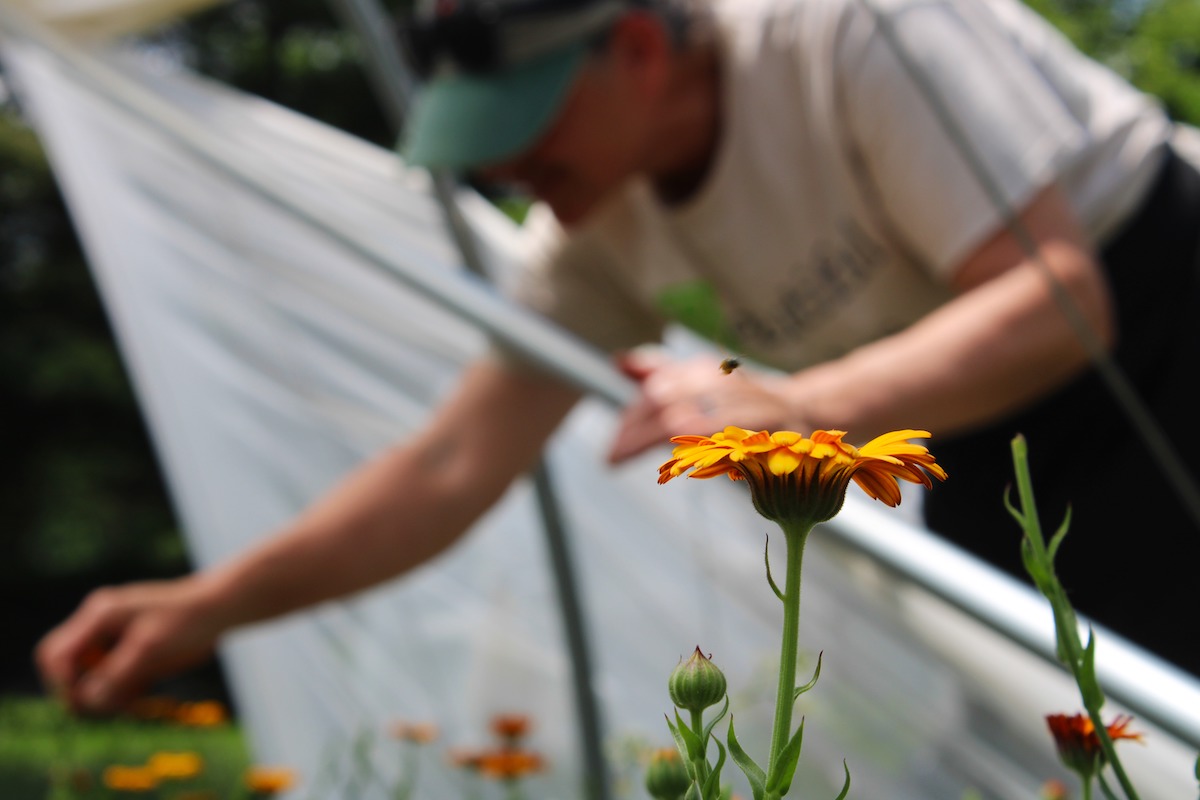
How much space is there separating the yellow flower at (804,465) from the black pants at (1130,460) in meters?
0.71

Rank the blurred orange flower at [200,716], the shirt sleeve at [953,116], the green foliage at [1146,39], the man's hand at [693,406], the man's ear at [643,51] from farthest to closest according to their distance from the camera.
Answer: the green foliage at [1146,39] → the blurred orange flower at [200,716] → the man's ear at [643,51] → the shirt sleeve at [953,116] → the man's hand at [693,406]

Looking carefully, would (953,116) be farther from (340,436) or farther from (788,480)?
(340,436)

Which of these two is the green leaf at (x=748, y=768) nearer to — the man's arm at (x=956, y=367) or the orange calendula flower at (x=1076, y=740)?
the orange calendula flower at (x=1076, y=740)

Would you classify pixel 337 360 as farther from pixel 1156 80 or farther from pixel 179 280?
pixel 1156 80

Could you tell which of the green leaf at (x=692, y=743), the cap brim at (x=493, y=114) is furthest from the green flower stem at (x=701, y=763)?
the cap brim at (x=493, y=114)

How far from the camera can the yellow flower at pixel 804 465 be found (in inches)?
8.6

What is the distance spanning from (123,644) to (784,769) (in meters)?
0.96

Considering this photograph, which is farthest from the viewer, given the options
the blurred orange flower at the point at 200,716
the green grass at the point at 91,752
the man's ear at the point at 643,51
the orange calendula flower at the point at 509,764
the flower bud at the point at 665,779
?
the green grass at the point at 91,752

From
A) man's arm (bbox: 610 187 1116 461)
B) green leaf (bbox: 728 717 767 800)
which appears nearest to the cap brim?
man's arm (bbox: 610 187 1116 461)

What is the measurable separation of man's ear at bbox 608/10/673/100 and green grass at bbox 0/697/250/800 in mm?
744

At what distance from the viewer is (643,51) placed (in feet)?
3.76

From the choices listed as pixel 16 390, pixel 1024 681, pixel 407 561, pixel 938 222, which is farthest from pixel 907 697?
pixel 16 390

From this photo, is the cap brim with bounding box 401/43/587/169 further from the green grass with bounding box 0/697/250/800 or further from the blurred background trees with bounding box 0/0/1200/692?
the blurred background trees with bounding box 0/0/1200/692

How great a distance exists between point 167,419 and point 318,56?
24.7 feet
